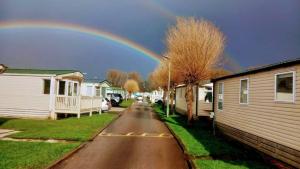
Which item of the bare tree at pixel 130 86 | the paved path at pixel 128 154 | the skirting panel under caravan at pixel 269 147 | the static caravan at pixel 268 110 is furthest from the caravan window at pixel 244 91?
the bare tree at pixel 130 86

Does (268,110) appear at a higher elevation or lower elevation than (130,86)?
lower

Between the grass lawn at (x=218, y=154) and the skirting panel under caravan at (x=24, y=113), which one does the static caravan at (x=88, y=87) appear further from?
the grass lawn at (x=218, y=154)

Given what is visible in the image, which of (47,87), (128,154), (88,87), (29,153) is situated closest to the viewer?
(29,153)

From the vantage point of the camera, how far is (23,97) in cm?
2605

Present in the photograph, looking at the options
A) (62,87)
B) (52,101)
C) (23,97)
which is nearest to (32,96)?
(23,97)

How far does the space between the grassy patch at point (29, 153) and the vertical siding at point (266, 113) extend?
7792 millimetres

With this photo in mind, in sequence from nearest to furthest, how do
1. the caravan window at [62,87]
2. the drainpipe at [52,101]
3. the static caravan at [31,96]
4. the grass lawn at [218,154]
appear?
1. the grass lawn at [218,154]
2. the drainpipe at [52,101]
3. the static caravan at [31,96]
4. the caravan window at [62,87]

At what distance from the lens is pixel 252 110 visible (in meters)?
14.3

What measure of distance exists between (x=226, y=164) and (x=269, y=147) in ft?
8.37

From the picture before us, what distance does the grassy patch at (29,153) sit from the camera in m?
9.35

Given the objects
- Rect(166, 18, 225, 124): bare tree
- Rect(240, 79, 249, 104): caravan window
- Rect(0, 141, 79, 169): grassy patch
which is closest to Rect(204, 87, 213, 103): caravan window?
Rect(166, 18, 225, 124): bare tree

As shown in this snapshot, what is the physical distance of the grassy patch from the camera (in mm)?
9352

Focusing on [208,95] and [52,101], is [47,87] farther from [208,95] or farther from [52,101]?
[208,95]

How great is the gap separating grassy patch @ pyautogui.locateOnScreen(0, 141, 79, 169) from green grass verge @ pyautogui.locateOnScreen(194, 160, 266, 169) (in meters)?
4.84
